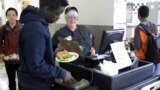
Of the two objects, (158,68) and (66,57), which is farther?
(158,68)

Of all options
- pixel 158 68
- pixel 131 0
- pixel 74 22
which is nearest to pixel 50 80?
pixel 74 22

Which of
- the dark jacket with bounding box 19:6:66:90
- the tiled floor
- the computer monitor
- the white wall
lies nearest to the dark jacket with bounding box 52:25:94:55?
the computer monitor

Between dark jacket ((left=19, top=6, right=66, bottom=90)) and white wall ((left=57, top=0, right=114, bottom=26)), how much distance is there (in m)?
1.97

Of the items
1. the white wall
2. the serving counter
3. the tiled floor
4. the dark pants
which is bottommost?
the tiled floor

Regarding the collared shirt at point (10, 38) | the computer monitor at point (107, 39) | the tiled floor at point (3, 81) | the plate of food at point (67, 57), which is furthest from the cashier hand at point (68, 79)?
the tiled floor at point (3, 81)

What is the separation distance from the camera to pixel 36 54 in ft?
4.57

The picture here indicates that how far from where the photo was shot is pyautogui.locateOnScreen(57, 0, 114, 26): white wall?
3.37 meters

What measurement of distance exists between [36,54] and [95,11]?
2.29 m

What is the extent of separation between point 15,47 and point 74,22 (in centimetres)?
102

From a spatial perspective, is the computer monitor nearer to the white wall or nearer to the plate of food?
the plate of food

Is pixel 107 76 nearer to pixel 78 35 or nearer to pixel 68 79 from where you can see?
pixel 68 79

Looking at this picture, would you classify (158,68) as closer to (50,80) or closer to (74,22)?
(74,22)

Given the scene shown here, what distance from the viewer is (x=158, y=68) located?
109 inches

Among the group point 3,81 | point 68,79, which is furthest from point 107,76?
point 3,81
